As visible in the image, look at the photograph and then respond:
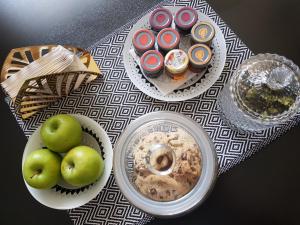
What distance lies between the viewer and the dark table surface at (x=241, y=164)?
2.87 ft

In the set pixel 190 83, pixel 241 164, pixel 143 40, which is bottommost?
pixel 241 164

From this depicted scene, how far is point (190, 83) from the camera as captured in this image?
37.1 inches

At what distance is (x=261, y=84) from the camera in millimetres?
807

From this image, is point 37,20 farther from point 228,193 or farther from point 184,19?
point 228,193

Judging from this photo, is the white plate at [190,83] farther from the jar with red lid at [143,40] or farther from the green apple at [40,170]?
the green apple at [40,170]

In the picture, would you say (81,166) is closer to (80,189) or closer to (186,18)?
(80,189)

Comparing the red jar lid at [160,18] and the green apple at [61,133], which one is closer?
the green apple at [61,133]

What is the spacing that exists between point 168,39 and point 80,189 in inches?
15.2

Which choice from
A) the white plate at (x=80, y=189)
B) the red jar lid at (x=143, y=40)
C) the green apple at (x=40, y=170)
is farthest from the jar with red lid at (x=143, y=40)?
the green apple at (x=40, y=170)

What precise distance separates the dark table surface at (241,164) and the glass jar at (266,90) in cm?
12

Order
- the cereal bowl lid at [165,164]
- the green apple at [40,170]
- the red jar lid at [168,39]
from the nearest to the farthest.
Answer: the cereal bowl lid at [165,164], the green apple at [40,170], the red jar lid at [168,39]

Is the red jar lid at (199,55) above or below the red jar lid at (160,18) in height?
below

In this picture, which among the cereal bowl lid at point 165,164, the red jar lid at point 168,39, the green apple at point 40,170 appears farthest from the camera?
the red jar lid at point 168,39

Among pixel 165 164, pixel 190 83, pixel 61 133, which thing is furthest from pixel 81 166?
pixel 190 83
